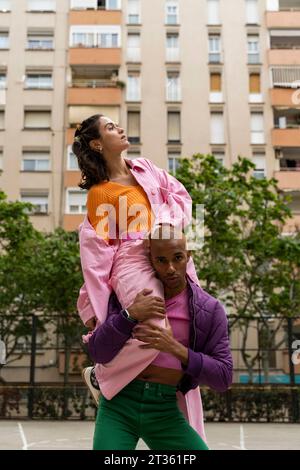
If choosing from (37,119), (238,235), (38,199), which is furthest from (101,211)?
(37,119)

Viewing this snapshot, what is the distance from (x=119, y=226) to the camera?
8.07 feet

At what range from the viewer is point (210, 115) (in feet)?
90.0

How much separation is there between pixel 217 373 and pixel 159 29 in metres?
28.3

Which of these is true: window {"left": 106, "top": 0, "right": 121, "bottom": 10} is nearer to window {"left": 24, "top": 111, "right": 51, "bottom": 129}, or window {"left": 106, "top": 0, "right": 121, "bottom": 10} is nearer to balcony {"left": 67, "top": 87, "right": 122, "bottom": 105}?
balcony {"left": 67, "top": 87, "right": 122, "bottom": 105}

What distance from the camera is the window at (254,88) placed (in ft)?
90.0

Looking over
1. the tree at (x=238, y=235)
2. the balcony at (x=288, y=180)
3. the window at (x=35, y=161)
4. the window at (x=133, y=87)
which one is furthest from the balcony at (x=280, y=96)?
the tree at (x=238, y=235)

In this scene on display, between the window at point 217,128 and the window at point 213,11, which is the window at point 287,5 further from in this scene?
the window at point 217,128

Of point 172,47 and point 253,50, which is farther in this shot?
point 172,47

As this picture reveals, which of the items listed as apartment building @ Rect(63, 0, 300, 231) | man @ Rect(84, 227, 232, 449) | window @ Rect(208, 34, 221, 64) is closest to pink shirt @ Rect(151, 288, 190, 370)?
man @ Rect(84, 227, 232, 449)

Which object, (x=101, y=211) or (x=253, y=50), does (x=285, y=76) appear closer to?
(x=253, y=50)

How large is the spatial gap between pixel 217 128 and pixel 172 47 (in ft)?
15.2

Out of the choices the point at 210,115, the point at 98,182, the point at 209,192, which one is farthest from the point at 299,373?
the point at 210,115

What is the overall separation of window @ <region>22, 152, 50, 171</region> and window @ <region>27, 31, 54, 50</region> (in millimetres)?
5534

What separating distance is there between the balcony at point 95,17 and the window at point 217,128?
21.0 ft
